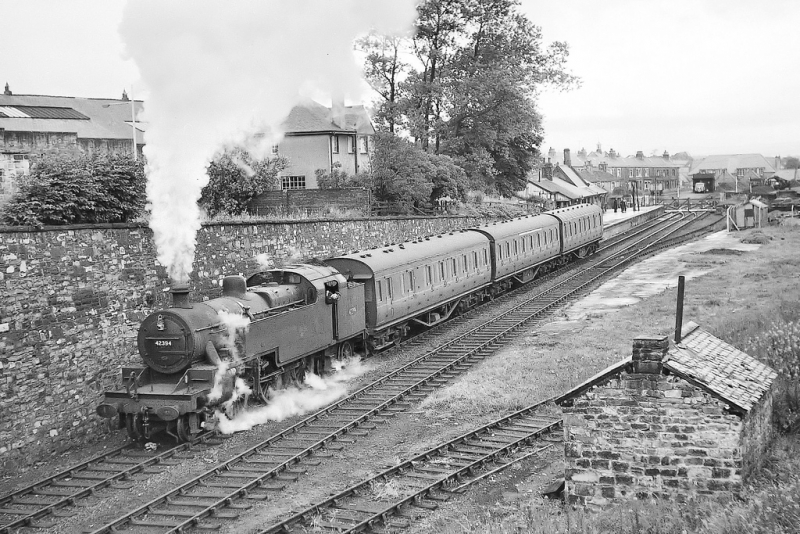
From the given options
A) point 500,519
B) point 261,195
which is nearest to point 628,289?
point 261,195

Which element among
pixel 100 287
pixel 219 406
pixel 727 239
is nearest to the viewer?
pixel 219 406

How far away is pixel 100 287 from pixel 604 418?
33.9 ft

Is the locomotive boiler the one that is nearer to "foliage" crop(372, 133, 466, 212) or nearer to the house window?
"foliage" crop(372, 133, 466, 212)

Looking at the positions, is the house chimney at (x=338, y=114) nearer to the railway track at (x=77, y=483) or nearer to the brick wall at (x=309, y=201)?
the brick wall at (x=309, y=201)

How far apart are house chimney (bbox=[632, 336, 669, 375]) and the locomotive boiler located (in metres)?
7.58

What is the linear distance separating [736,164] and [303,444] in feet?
450

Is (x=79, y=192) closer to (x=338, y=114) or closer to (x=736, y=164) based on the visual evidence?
(x=338, y=114)

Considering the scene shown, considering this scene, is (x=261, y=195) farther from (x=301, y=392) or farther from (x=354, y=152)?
(x=301, y=392)

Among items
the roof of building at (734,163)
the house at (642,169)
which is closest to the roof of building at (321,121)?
the house at (642,169)

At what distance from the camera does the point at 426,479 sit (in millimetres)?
12055

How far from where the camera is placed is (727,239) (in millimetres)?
48750

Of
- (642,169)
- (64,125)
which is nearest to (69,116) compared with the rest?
(64,125)

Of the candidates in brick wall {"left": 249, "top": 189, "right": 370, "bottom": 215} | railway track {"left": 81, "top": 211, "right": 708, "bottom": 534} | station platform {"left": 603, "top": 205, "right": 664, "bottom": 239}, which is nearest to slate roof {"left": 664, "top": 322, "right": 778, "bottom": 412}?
railway track {"left": 81, "top": 211, "right": 708, "bottom": 534}

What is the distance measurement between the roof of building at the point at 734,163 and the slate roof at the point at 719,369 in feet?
433
